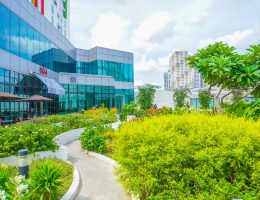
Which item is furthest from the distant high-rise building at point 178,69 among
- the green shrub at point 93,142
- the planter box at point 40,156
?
the planter box at point 40,156

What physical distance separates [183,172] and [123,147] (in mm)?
1489

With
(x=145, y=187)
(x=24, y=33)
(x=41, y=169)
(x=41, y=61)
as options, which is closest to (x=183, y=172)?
(x=145, y=187)

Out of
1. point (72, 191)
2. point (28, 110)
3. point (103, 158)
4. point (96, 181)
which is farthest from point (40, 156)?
point (28, 110)

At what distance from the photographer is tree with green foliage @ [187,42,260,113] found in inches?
392

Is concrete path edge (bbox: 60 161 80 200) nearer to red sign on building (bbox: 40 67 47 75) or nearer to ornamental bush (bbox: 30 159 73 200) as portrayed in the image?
ornamental bush (bbox: 30 159 73 200)

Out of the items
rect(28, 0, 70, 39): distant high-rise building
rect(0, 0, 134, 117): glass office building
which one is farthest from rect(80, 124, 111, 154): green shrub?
rect(28, 0, 70, 39): distant high-rise building

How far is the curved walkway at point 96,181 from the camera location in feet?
20.0

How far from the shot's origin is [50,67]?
3180cm

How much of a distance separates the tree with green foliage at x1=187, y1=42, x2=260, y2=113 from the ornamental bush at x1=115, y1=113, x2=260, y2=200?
5346 mm

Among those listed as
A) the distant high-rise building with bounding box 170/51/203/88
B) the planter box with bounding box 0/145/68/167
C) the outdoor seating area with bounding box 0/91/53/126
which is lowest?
the planter box with bounding box 0/145/68/167

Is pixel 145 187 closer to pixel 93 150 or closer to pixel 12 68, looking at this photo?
pixel 93 150

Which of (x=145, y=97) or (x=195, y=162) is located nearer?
(x=195, y=162)

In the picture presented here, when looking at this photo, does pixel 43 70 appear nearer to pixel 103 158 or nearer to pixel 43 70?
pixel 43 70

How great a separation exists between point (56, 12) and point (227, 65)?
163 feet
